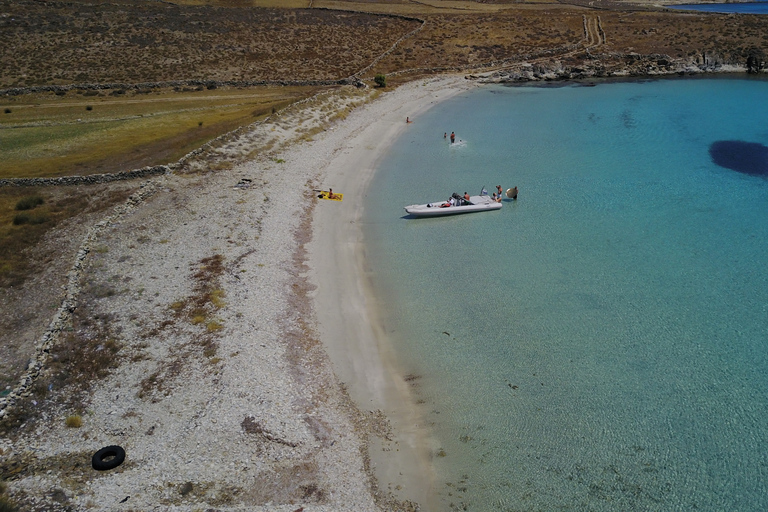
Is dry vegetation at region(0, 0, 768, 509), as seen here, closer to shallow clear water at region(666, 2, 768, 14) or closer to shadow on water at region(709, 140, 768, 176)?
shallow clear water at region(666, 2, 768, 14)

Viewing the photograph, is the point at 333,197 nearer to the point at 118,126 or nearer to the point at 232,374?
the point at 232,374

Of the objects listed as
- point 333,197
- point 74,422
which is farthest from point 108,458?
point 333,197

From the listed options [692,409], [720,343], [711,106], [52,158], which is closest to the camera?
[692,409]

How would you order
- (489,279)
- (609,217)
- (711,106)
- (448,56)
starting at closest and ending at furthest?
1. (489,279)
2. (609,217)
3. (711,106)
4. (448,56)

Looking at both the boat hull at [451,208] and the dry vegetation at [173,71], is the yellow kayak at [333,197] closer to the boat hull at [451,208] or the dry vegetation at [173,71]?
the boat hull at [451,208]

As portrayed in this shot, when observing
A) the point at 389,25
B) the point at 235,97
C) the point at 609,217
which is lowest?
the point at 609,217

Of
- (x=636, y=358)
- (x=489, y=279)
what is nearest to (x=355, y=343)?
(x=489, y=279)

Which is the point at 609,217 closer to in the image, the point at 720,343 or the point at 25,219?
the point at 720,343
